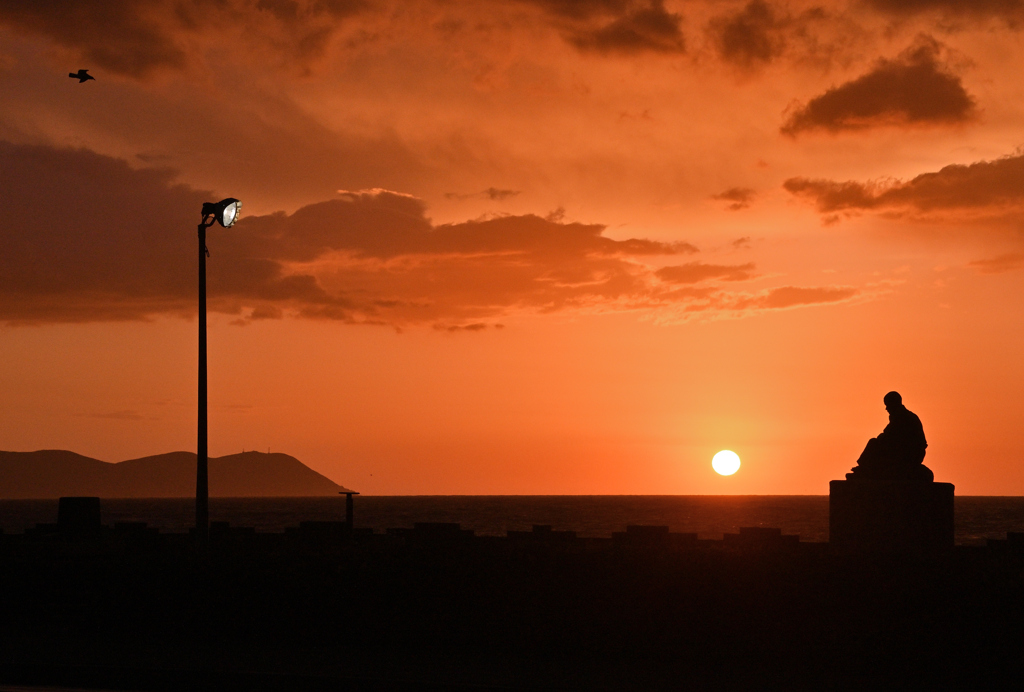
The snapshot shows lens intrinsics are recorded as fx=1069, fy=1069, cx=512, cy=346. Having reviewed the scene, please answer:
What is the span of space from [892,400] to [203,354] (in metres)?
11.9

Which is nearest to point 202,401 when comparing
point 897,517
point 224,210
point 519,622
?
point 224,210

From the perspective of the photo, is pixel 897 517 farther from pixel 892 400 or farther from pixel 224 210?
pixel 224 210

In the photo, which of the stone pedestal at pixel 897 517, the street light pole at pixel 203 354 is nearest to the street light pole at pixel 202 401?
the street light pole at pixel 203 354

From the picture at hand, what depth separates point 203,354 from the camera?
18.0 m

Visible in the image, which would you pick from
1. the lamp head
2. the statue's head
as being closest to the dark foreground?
the statue's head

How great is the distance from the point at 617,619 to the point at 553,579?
56.9 inches

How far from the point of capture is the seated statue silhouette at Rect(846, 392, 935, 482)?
17969 millimetres

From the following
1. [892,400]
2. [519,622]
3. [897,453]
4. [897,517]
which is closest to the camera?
[519,622]

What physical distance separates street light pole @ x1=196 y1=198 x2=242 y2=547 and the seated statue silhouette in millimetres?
10847

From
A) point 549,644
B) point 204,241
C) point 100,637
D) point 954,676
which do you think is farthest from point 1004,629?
point 204,241

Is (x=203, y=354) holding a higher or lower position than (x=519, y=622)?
higher

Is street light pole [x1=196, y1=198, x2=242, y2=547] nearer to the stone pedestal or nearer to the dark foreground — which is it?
the dark foreground

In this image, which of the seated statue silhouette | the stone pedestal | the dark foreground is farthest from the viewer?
the seated statue silhouette

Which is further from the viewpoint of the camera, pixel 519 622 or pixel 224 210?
pixel 224 210
